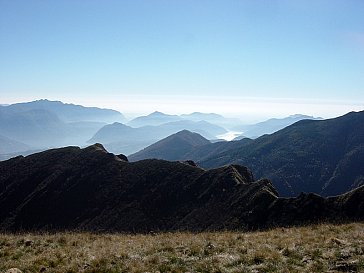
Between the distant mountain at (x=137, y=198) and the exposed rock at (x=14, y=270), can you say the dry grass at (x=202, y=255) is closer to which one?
the exposed rock at (x=14, y=270)

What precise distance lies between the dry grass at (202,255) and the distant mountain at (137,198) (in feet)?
81.0

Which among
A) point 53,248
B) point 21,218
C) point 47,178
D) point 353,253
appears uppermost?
point 353,253

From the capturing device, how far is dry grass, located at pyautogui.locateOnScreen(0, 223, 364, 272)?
512 inches

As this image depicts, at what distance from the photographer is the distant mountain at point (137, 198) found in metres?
47.5

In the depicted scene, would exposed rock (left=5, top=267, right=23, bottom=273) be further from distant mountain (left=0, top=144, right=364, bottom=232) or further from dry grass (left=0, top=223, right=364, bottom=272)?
distant mountain (left=0, top=144, right=364, bottom=232)

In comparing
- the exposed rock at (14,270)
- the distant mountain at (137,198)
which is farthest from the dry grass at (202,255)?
the distant mountain at (137,198)

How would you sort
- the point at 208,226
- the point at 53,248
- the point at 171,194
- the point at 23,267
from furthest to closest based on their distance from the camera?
the point at 171,194, the point at 208,226, the point at 53,248, the point at 23,267

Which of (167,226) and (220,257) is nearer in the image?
(220,257)

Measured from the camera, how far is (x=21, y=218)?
3022 inches

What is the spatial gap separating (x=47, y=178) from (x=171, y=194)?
3703 centimetres

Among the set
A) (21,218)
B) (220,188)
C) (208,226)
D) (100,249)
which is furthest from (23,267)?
(21,218)

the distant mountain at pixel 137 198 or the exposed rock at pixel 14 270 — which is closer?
the exposed rock at pixel 14 270

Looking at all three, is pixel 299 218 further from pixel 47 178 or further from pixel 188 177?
pixel 47 178

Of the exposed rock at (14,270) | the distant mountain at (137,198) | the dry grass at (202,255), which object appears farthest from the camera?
the distant mountain at (137,198)
